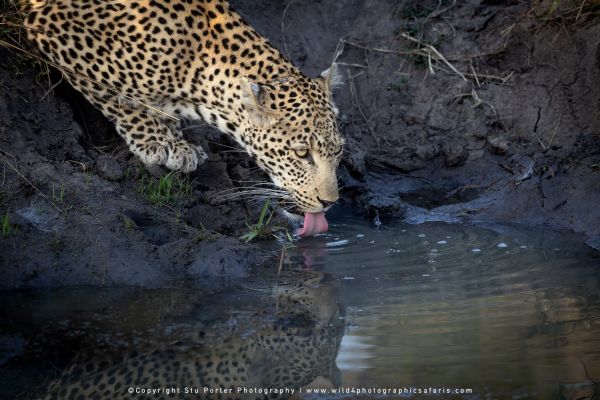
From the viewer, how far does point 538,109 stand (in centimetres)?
983

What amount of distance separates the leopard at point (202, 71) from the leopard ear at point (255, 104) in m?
0.01

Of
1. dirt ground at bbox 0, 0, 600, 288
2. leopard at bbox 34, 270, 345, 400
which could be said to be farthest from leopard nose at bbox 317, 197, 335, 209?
leopard at bbox 34, 270, 345, 400

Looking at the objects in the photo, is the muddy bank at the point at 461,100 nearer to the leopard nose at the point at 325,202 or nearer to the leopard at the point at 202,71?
the leopard nose at the point at 325,202

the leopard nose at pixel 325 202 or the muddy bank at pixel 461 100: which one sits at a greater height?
the muddy bank at pixel 461 100

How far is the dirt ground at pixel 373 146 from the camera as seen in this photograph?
7.06 m

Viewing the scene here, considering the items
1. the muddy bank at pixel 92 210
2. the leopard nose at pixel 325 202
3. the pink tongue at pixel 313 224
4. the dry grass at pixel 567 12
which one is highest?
the dry grass at pixel 567 12

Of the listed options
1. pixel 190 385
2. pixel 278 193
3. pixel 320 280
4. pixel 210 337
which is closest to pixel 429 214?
pixel 278 193

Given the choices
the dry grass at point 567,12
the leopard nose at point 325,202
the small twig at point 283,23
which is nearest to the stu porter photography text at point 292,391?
the leopard nose at point 325,202

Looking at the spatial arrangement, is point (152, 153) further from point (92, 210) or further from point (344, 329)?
point (344, 329)

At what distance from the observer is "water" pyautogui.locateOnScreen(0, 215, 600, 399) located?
5109mm

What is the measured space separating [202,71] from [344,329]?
3.06m


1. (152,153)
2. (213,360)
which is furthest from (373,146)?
(213,360)

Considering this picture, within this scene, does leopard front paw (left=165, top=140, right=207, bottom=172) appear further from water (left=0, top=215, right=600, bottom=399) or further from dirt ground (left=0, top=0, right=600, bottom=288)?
water (left=0, top=215, right=600, bottom=399)

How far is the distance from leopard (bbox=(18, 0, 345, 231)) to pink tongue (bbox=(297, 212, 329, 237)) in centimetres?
6
